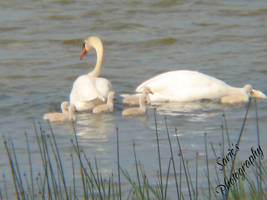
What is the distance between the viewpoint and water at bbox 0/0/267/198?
8.08 m

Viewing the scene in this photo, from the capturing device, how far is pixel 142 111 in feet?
30.4

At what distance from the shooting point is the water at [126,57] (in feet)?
26.5

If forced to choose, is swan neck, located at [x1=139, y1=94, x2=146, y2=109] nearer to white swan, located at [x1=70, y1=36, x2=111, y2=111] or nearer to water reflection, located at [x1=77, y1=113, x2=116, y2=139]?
water reflection, located at [x1=77, y1=113, x2=116, y2=139]

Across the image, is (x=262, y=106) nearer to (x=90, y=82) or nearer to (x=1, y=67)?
(x=90, y=82)

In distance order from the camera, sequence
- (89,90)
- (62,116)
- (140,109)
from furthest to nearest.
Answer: (89,90), (140,109), (62,116)

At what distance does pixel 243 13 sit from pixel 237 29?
5.01 ft

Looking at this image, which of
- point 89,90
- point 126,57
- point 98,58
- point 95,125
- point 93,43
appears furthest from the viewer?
point 126,57

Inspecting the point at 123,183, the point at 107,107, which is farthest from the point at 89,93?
the point at 123,183

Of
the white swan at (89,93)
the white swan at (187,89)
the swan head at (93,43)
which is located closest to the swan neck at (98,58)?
the swan head at (93,43)

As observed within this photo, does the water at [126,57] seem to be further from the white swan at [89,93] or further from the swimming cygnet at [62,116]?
the white swan at [89,93]

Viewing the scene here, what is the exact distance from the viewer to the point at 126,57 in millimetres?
13906

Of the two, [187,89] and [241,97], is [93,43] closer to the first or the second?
[187,89]

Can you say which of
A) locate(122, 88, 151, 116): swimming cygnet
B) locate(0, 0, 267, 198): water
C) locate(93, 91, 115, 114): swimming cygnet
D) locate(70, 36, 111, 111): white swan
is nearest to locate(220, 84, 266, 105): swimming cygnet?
locate(0, 0, 267, 198): water

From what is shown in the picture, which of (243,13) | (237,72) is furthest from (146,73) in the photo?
(243,13)
